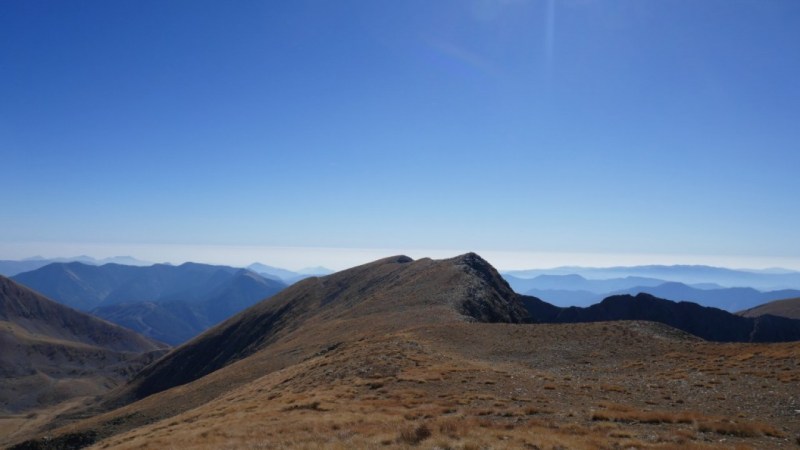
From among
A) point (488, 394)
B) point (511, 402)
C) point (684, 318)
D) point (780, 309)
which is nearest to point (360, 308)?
point (488, 394)

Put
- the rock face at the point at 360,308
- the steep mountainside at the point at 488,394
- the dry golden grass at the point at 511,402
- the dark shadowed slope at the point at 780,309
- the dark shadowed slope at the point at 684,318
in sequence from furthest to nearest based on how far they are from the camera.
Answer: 1. the dark shadowed slope at the point at 780,309
2. the dark shadowed slope at the point at 684,318
3. the rock face at the point at 360,308
4. the steep mountainside at the point at 488,394
5. the dry golden grass at the point at 511,402

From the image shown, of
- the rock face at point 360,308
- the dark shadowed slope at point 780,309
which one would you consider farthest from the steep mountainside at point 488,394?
the dark shadowed slope at point 780,309

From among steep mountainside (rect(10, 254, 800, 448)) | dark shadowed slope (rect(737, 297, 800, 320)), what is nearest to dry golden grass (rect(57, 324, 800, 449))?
steep mountainside (rect(10, 254, 800, 448))

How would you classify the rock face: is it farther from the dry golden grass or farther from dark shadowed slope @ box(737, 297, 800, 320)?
dark shadowed slope @ box(737, 297, 800, 320)

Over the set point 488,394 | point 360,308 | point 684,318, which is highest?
point 360,308

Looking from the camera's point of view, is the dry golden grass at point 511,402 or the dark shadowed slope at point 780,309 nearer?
the dry golden grass at point 511,402

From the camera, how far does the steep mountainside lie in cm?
1482

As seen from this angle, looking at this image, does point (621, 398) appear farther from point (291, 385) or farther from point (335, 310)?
point (335, 310)

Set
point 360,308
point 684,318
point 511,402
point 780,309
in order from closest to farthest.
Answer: point 511,402, point 360,308, point 684,318, point 780,309

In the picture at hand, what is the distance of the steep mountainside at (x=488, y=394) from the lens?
14820 mm

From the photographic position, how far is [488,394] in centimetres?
2134

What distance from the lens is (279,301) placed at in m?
119

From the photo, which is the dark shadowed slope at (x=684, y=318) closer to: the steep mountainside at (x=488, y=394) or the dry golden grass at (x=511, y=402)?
the steep mountainside at (x=488, y=394)

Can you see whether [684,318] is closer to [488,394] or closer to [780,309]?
[780,309]
